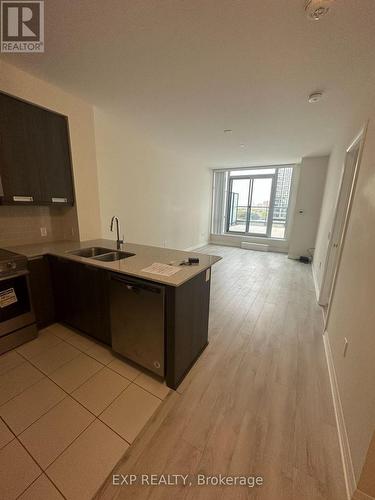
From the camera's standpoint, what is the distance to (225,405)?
1476 mm

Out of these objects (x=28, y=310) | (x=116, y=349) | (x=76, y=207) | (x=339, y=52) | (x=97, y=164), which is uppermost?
(x=339, y=52)

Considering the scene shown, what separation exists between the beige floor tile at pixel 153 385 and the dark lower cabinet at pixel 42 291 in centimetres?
132

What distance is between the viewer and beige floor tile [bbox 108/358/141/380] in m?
1.69

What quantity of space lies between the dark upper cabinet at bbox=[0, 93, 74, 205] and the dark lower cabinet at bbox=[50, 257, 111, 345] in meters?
0.76

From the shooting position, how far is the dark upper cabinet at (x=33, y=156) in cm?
189

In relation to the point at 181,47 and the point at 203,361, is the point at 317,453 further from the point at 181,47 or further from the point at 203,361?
the point at 181,47

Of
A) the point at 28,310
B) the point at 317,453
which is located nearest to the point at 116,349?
the point at 28,310

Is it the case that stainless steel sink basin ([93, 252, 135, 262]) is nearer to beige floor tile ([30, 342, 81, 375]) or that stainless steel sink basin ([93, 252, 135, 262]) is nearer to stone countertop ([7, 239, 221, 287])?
stone countertop ([7, 239, 221, 287])

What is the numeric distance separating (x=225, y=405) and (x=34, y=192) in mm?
2724

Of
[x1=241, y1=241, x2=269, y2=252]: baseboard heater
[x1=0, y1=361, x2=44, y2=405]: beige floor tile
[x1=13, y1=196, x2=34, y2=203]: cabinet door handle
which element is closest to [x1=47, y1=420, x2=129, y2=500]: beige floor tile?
[x1=0, y1=361, x2=44, y2=405]: beige floor tile

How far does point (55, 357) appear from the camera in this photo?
1859mm

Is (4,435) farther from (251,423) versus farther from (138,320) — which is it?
(251,423)

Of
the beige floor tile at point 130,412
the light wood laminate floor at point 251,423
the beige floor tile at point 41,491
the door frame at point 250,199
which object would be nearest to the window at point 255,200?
the door frame at point 250,199

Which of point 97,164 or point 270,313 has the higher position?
point 97,164
